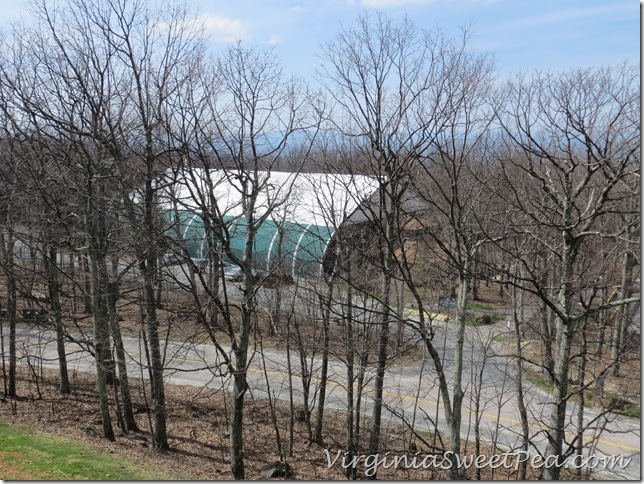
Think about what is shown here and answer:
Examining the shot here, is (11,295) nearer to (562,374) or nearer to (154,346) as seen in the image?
(154,346)

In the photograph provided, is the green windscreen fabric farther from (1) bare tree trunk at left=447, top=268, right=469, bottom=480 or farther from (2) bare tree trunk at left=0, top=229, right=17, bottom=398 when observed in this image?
(2) bare tree trunk at left=0, top=229, right=17, bottom=398

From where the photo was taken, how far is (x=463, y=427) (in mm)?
12781

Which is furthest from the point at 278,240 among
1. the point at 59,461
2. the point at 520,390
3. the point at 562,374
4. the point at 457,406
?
the point at 562,374

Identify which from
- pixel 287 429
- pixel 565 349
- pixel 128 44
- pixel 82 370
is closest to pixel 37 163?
pixel 128 44

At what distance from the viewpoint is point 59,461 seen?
8.51m

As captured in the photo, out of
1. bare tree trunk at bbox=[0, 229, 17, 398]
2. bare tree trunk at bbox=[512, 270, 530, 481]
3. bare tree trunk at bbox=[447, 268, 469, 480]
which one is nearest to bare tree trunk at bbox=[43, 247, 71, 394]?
bare tree trunk at bbox=[0, 229, 17, 398]

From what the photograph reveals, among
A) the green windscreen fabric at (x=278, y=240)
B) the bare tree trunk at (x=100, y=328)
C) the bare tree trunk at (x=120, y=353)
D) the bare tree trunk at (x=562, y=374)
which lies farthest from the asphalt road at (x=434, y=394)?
the bare tree trunk at (x=562, y=374)

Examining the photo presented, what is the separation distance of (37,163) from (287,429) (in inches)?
354

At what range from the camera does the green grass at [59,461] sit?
26.1 ft

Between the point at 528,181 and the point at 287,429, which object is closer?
the point at 528,181

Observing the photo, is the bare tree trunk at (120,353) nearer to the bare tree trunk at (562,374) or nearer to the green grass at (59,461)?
the green grass at (59,461)

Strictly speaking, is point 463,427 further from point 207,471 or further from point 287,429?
point 207,471

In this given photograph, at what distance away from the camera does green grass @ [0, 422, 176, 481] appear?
313 inches

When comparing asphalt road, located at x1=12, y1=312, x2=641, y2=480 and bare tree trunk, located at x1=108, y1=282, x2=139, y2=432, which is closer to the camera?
bare tree trunk, located at x1=108, y1=282, x2=139, y2=432
